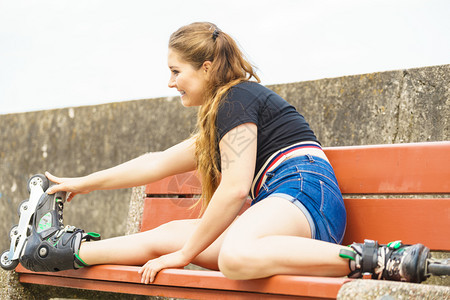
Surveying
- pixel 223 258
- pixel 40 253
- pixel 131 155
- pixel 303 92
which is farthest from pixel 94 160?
pixel 223 258

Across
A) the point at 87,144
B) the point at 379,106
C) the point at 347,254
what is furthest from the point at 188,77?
the point at 87,144

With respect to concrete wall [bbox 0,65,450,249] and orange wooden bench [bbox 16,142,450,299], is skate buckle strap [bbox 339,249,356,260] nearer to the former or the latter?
orange wooden bench [bbox 16,142,450,299]

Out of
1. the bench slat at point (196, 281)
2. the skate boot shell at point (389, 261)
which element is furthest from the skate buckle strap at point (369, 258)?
the bench slat at point (196, 281)

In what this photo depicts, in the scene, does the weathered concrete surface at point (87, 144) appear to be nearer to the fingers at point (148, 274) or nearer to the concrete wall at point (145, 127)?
the concrete wall at point (145, 127)

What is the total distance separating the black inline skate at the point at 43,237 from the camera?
2.19m

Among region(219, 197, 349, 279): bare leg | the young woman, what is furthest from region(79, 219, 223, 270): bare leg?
region(219, 197, 349, 279): bare leg

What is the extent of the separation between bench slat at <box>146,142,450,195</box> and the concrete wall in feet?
2.56

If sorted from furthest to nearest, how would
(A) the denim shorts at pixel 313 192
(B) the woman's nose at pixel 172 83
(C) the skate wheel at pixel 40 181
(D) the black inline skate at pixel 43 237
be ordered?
(C) the skate wheel at pixel 40 181, (B) the woman's nose at pixel 172 83, (D) the black inline skate at pixel 43 237, (A) the denim shorts at pixel 313 192

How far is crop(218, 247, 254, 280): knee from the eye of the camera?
1.72 metres

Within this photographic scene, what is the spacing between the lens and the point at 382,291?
1465mm

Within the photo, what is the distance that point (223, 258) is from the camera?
177 centimetres

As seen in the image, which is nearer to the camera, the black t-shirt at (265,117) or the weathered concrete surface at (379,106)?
the black t-shirt at (265,117)

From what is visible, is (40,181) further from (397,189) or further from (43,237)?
(397,189)

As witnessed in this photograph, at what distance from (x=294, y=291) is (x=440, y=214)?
0.77 meters
